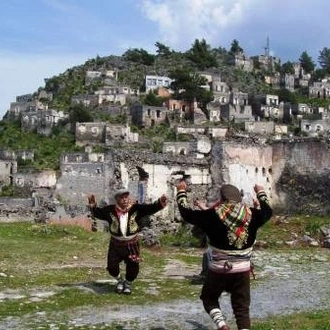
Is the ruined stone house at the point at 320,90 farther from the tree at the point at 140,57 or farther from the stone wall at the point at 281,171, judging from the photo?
the stone wall at the point at 281,171

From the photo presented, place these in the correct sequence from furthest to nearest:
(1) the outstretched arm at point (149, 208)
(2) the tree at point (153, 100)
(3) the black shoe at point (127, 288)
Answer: (2) the tree at point (153, 100), (3) the black shoe at point (127, 288), (1) the outstretched arm at point (149, 208)

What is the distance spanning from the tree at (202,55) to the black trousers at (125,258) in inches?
5237

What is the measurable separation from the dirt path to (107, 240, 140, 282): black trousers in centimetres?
98

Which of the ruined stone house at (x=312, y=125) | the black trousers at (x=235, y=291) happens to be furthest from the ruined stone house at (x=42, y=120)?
the black trousers at (x=235, y=291)

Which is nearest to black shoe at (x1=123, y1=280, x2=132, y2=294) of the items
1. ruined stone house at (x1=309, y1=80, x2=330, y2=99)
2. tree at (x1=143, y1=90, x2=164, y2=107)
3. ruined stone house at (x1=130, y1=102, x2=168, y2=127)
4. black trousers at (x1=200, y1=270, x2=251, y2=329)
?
black trousers at (x1=200, y1=270, x2=251, y2=329)

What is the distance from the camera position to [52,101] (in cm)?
A: 11950

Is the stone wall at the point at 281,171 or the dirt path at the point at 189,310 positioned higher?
the stone wall at the point at 281,171

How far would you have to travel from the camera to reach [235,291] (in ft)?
25.3

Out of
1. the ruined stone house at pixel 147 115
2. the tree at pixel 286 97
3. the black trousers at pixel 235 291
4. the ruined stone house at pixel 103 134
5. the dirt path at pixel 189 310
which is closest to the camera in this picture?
the black trousers at pixel 235 291

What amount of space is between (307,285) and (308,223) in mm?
11168

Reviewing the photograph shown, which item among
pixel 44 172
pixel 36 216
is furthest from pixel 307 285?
pixel 44 172

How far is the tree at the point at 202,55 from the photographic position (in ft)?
470

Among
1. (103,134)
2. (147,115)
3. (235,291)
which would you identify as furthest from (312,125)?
(235,291)

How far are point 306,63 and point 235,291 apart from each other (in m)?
153
